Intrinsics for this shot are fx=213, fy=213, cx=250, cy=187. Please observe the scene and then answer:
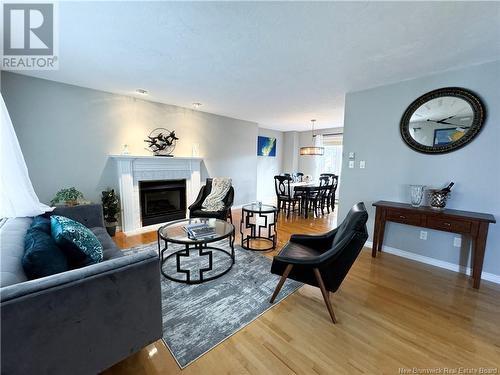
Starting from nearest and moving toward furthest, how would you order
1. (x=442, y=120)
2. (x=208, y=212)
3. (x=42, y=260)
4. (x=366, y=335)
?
(x=42, y=260)
(x=366, y=335)
(x=442, y=120)
(x=208, y=212)

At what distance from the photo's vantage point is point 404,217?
2.63 meters

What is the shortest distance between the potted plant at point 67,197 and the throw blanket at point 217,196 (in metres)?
1.83

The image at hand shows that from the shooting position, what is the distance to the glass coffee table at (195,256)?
2.20 m

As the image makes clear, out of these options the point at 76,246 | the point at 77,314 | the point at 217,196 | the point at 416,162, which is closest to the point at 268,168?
the point at 217,196

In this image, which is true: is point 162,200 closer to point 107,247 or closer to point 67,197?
point 67,197

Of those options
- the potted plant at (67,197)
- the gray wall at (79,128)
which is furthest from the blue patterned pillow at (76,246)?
the gray wall at (79,128)

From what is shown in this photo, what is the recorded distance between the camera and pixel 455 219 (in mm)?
2303

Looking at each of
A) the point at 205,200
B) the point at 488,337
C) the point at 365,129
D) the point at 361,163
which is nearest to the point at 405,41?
the point at 365,129

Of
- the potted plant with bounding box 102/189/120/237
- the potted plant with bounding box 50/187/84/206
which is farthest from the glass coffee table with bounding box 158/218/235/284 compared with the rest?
the potted plant with bounding box 50/187/84/206

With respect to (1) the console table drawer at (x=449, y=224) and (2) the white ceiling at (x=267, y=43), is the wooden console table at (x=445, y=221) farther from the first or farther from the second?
(2) the white ceiling at (x=267, y=43)

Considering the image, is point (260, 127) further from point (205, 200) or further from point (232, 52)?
point (232, 52)

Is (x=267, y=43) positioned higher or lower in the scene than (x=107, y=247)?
higher

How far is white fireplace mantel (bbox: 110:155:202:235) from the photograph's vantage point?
3.67m

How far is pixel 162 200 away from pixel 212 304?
2.95m
